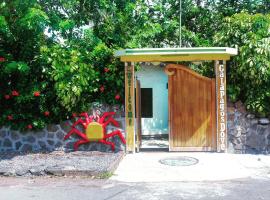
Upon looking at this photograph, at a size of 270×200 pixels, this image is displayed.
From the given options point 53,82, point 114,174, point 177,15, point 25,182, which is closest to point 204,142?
point 114,174

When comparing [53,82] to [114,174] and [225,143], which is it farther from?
[225,143]

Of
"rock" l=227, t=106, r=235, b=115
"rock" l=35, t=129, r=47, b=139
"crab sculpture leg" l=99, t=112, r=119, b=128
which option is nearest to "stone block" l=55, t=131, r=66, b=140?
"rock" l=35, t=129, r=47, b=139

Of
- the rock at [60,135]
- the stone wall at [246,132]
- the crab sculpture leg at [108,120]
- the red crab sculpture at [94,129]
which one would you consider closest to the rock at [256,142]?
the stone wall at [246,132]

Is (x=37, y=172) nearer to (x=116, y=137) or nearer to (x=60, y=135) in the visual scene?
(x=60, y=135)

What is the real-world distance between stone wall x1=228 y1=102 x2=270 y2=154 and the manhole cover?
1.44 metres

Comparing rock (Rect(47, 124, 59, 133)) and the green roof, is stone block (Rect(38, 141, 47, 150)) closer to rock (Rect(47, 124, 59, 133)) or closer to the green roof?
rock (Rect(47, 124, 59, 133))

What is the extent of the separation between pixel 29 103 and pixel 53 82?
2.81ft

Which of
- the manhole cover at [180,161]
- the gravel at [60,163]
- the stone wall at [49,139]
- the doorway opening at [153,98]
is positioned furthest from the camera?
the doorway opening at [153,98]

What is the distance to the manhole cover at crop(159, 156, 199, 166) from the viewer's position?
374 inches

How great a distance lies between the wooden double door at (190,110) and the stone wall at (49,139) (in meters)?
1.44

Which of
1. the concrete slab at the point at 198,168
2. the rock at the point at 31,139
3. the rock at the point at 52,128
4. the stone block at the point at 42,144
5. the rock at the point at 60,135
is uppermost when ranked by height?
the rock at the point at 52,128

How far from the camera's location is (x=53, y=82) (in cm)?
1094

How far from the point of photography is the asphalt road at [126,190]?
679 cm

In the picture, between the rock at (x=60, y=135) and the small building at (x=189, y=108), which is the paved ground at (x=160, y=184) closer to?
the small building at (x=189, y=108)
